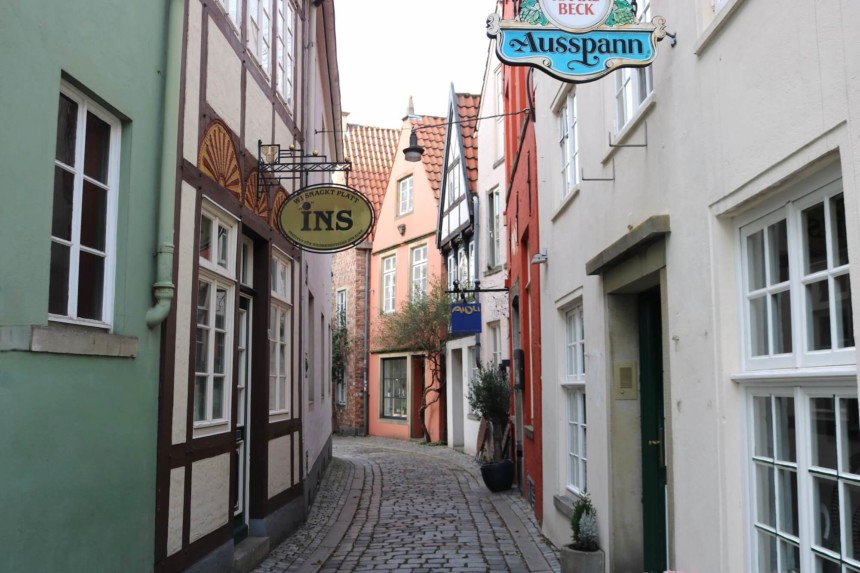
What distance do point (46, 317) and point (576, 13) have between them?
3.03m

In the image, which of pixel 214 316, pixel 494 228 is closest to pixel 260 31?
pixel 214 316

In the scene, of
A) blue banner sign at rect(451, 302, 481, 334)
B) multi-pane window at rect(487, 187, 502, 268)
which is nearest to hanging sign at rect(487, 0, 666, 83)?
blue banner sign at rect(451, 302, 481, 334)

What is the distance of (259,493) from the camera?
8.12 m

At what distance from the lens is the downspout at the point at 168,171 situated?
5.39m

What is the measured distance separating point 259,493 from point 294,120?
4.21 meters

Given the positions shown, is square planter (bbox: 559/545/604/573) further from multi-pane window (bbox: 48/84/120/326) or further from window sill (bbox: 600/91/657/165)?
multi-pane window (bbox: 48/84/120/326)

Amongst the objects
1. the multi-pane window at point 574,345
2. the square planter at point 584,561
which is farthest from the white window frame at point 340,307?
the square planter at point 584,561

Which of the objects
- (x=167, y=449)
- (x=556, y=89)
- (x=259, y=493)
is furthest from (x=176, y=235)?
(x=556, y=89)

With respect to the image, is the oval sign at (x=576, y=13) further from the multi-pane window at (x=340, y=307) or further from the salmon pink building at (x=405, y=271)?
the multi-pane window at (x=340, y=307)

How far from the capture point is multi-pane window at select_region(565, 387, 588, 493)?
7.82m

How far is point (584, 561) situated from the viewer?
655 centimetres

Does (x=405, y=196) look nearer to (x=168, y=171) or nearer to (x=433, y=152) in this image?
(x=433, y=152)

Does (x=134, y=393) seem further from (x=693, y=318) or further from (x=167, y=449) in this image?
(x=693, y=318)

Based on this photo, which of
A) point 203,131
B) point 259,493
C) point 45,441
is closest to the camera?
point 45,441
